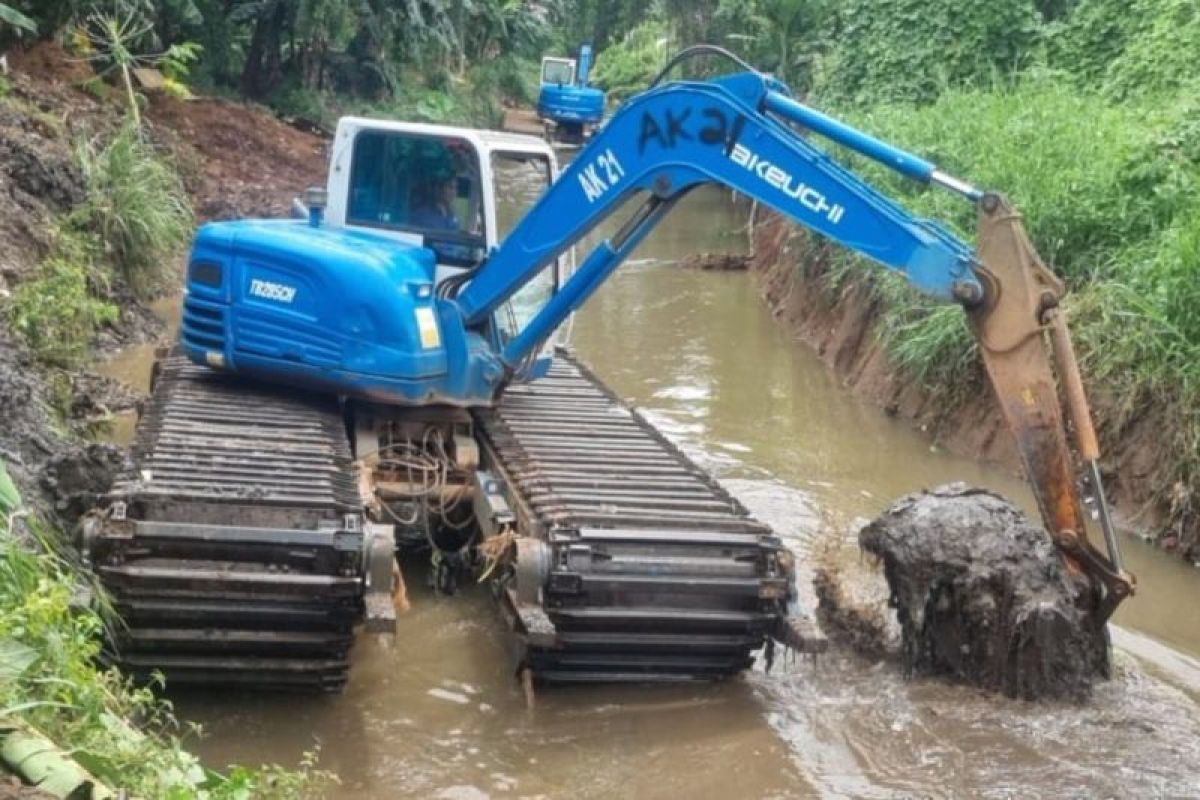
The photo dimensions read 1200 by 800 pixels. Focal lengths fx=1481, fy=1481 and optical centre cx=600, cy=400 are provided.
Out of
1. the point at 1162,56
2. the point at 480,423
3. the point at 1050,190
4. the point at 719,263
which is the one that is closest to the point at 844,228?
the point at 480,423

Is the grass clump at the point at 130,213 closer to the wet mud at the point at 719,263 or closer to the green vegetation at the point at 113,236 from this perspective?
the green vegetation at the point at 113,236

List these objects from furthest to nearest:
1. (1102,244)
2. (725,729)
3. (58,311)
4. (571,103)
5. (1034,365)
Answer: (571,103) → (1102,244) → (58,311) → (725,729) → (1034,365)

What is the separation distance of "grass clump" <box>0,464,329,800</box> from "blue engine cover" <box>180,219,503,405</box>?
288 centimetres

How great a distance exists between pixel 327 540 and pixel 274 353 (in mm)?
2272

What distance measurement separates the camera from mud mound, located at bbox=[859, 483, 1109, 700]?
6.45m

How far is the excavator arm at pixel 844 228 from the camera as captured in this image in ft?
20.2

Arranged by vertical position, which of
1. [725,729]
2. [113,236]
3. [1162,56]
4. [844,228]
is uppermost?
[1162,56]

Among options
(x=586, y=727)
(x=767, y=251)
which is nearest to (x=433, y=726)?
(x=586, y=727)

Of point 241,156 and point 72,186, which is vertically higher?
point 241,156

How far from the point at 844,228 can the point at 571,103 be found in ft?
101

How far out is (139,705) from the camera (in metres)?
5.29

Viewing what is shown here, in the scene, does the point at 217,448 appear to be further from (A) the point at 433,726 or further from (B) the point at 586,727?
(B) the point at 586,727

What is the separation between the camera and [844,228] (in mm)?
6578

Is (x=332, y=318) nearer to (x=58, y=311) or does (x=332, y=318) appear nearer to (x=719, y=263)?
(x=58, y=311)
